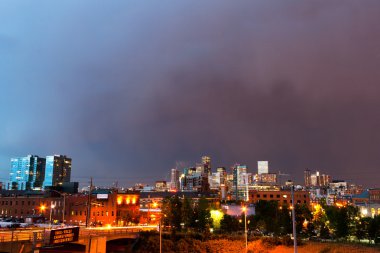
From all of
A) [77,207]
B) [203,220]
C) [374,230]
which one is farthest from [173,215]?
[374,230]

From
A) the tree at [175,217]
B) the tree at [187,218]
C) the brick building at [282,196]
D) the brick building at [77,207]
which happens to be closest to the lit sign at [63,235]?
the tree at [175,217]

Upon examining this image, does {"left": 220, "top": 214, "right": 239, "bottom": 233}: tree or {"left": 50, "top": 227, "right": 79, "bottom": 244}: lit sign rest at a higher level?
{"left": 50, "top": 227, "right": 79, "bottom": 244}: lit sign

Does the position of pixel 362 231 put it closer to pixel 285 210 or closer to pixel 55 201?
pixel 285 210

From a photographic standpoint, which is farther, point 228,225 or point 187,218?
point 187,218

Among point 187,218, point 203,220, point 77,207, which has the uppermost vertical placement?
point 77,207

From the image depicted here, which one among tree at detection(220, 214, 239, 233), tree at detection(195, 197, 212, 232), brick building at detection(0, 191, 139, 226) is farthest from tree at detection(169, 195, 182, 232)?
brick building at detection(0, 191, 139, 226)

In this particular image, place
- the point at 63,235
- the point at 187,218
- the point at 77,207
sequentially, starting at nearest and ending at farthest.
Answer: the point at 63,235 < the point at 187,218 < the point at 77,207

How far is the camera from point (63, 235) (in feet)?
119

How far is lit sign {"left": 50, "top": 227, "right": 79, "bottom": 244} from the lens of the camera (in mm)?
34419

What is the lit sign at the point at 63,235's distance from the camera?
34.4 meters

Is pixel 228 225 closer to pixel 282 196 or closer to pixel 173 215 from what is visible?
pixel 173 215

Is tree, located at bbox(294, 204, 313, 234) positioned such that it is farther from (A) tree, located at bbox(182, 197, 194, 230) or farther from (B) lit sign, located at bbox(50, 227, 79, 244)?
(B) lit sign, located at bbox(50, 227, 79, 244)

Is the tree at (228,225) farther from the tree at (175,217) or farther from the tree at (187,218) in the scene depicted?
the tree at (175,217)

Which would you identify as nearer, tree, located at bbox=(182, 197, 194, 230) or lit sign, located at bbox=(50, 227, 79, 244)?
lit sign, located at bbox=(50, 227, 79, 244)
